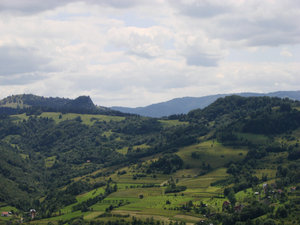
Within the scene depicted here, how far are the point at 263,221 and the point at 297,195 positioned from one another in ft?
151

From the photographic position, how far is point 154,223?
180 metres

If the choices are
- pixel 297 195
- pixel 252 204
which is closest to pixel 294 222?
pixel 252 204

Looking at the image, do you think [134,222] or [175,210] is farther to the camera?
[175,210]

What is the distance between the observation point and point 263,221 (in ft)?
517

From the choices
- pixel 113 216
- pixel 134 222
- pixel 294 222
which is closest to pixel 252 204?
pixel 294 222

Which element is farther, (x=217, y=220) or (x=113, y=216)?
(x=113, y=216)

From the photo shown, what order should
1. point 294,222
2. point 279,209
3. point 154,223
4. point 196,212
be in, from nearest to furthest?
1. point 294,222
2. point 279,209
3. point 154,223
4. point 196,212

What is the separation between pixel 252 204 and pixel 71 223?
85.8 metres

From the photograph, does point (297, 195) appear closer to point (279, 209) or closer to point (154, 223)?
point (279, 209)

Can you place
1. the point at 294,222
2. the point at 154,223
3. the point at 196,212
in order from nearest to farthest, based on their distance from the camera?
1. the point at 294,222
2. the point at 154,223
3. the point at 196,212

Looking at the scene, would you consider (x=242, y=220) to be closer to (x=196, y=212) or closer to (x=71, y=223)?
(x=196, y=212)

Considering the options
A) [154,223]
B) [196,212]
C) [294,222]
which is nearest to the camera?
[294,222]

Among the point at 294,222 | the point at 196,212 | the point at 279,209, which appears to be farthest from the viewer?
the point at 196,212

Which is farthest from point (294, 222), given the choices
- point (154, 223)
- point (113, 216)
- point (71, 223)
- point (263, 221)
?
point (71, 223)
